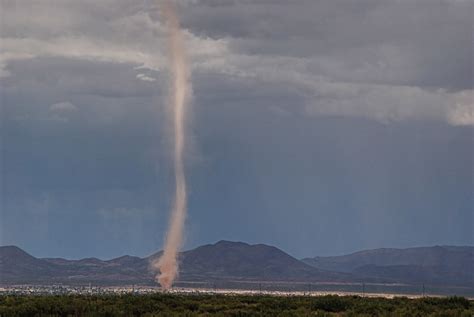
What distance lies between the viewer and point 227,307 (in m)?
62.3

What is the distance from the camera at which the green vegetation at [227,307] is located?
2234 inches

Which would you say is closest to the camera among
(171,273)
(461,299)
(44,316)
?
(44,316)

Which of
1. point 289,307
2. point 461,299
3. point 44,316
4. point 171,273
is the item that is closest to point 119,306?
point 44,316

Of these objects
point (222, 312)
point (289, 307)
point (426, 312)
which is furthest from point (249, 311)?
point (426, 312)

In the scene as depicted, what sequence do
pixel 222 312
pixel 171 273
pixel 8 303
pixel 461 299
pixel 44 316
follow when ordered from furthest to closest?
pixel 171 273
pixel 461 299
pixel 8 303
pixel 222 312
pixel 44 316

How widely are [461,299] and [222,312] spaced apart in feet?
72.0

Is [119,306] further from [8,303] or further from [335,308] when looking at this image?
[335,308]

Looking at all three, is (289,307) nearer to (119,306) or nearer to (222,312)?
(222,312)

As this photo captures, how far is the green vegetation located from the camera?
56750 millimetres

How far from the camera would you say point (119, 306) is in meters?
59.7

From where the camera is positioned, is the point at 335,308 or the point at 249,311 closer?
the point at 249,311

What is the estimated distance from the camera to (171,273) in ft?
427

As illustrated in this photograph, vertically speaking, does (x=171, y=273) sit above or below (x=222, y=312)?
above

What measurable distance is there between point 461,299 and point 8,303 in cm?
3346
